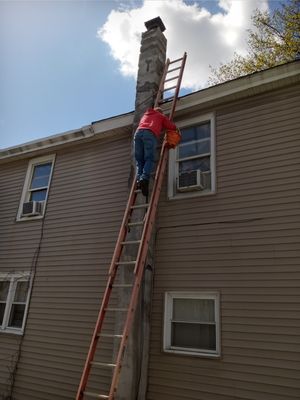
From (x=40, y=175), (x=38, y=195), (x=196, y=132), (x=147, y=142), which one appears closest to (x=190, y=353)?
(x=147, y=142)

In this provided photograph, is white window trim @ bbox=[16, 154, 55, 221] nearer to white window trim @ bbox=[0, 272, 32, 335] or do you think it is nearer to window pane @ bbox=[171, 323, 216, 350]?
white window trim @ bbox=[0, 272, 32, 335]

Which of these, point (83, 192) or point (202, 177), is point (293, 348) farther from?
point (83, 192)

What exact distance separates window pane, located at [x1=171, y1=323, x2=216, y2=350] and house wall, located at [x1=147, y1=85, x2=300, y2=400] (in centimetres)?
22

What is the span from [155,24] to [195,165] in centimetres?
385

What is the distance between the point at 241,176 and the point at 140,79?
324 cm

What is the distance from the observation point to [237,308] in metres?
5.56

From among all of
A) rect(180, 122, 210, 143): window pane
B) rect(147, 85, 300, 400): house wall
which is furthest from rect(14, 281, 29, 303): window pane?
rect(180, 122, 210, 143): window pane

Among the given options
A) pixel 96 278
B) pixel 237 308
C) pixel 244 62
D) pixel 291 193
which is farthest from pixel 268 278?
pixel 244 62

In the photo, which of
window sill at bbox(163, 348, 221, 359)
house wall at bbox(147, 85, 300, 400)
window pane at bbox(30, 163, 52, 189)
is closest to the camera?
house wall at bbox(147, 85, 300, 400)

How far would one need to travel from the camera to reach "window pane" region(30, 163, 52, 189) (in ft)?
32.1

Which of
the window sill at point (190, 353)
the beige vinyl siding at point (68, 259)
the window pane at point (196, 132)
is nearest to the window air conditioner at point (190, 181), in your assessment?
the window pane at point (196, 132)

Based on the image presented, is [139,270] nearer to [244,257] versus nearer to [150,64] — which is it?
[244,257]

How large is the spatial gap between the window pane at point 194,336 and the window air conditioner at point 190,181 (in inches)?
95.5

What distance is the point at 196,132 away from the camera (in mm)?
7355
